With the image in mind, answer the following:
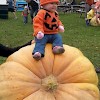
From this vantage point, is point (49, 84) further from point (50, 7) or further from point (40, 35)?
point (50, 7)

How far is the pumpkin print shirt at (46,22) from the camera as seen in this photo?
4531 mm

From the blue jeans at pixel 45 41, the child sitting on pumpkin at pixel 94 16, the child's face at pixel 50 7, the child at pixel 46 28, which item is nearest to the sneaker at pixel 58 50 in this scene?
the child at pixel 46 28

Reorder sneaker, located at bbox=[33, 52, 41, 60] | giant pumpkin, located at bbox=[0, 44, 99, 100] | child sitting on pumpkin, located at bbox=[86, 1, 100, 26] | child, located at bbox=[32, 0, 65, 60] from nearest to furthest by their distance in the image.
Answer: giant pumpkin, located at bbox=[0, 44, 99, 100], sneaker, located at bbox=[33, 52, 41, 60], child, located at bbox=[32, 0, 65, 60], child sitting on pumpkin, located at bbox=[86, 1, 100, 26]

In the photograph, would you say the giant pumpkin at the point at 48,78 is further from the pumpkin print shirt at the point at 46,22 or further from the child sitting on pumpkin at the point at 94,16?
the child sitting on pumpkin at the point at 94,16

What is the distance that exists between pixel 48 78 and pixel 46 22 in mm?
741

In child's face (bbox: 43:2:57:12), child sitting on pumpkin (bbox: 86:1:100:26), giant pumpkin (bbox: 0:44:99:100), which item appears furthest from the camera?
child sitting on pumpkin (bbox: 86:1:100:26)

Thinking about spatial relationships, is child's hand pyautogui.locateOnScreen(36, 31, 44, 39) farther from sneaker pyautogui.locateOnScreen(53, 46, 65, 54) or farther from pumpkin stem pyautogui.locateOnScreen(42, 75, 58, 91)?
pumpkin stem pyautogui.locateOnScreen(42, 75, 58, 91)

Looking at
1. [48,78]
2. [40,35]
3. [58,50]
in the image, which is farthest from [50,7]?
[48,78]

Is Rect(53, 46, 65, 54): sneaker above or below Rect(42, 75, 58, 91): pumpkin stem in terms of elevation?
above

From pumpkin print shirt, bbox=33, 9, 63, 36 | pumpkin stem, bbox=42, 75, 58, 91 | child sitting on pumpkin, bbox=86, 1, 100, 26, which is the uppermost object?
pumpkin print shirt, bbox=33, 9, 63, 36

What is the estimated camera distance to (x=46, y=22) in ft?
15.1

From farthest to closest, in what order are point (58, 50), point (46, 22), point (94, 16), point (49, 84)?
point (94, 16) < point (46, 22) < point (58, 50) < point (49, 84)

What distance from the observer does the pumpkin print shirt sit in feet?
14.9

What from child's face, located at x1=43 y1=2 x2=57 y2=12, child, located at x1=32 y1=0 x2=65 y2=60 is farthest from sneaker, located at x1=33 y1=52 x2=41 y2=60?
child's face, located at x1=43 y1=2 x2=57 y2=12
